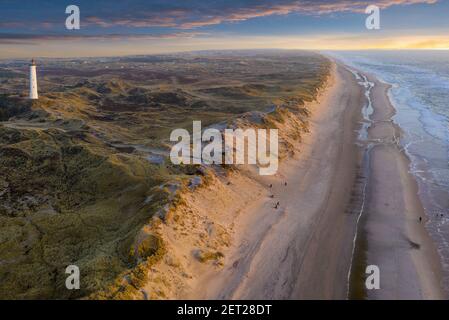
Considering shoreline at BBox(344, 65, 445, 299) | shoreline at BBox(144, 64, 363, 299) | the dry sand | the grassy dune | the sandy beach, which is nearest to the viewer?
the grassy dune

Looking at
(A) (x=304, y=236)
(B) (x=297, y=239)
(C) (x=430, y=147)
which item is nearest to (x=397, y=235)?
(A) (x=304, y=236)

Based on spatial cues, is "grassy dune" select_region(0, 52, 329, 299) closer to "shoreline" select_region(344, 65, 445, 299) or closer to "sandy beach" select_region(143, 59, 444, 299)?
"sandy beach" select_region(143, 59, 444, 299)

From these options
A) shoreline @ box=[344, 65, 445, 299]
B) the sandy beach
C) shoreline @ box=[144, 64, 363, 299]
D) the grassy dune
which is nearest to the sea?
shoreline @ box=[344, 65, 445, 299]

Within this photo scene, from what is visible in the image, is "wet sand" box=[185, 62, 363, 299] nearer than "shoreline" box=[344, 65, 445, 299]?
Yes

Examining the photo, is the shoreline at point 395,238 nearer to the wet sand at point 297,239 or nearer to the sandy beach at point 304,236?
the sandy beach at point 304,236

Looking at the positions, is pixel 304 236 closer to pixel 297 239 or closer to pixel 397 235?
pixel 297 239
